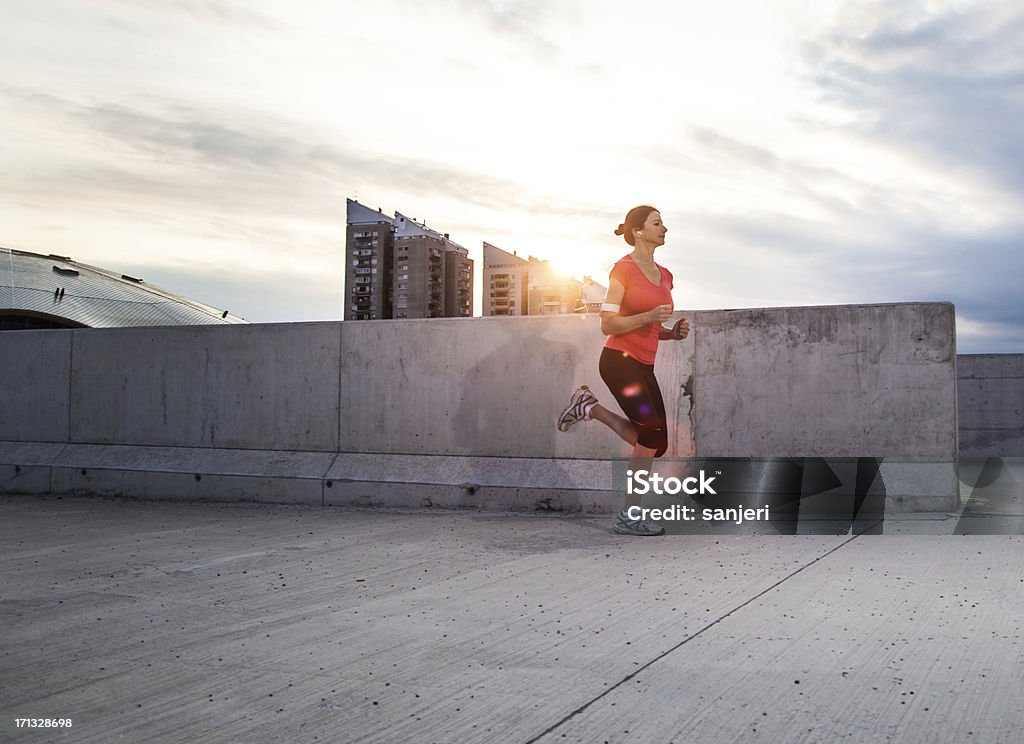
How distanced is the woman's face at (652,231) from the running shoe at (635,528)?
230 cm

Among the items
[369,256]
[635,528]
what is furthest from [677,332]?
[369,256]

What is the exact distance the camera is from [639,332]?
310 inches

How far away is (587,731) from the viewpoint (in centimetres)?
289

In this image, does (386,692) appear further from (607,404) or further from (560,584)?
(607,404)

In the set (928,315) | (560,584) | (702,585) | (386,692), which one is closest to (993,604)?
(702,585)

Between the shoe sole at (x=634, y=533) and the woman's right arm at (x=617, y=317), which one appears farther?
the woman's right arm at (x=617, y=317)

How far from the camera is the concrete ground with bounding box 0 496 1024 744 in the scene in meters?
3.01

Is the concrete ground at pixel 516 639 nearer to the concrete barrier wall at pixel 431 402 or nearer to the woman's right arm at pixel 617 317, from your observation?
the concrete barrier wall at pixel 431 402

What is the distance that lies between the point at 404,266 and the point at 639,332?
36.4 m

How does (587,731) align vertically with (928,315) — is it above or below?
below

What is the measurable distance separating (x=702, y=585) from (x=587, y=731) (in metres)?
2.47

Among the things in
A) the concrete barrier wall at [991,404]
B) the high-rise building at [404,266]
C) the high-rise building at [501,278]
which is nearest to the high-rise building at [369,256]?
the high-rise building at [404,266]

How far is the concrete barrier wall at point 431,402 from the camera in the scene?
8.28 m

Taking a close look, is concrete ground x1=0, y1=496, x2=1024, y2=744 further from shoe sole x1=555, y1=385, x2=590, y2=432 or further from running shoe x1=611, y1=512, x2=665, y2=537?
shoe sole x1=555, y1=385, x2=590, y2=432
